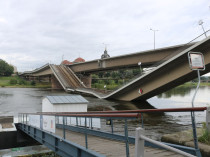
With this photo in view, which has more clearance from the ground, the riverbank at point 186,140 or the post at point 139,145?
the post at point 139,145

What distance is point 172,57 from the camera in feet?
66.3

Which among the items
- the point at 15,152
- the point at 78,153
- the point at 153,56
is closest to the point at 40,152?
the point at 15,152

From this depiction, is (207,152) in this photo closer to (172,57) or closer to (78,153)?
(78,153)

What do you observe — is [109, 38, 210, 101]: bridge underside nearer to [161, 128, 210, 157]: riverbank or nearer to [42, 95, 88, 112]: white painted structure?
[42, 95, 88, 112]: white painted structure

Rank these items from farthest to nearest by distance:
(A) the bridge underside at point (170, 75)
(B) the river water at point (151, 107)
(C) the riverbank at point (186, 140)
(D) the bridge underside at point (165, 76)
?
(D) the bridge underside at point (165, 76) < (A) the bridge underside at point (170, 75) < (B) the river water at point (151, 107) < (C) the riverbank at point (186, 140)

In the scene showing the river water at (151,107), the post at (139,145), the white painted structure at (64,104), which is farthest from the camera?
the white painted structure at (64,104)

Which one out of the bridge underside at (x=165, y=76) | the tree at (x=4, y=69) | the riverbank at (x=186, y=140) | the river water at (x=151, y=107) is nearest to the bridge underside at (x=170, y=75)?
the bridge underside at (x=165, y=76)

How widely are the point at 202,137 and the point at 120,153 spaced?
278cm

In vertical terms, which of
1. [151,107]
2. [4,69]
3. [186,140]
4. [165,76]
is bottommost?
[151,107]

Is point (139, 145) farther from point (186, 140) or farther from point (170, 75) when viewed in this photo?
point (170, 75)

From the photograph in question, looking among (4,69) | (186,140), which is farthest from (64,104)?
(4,69)

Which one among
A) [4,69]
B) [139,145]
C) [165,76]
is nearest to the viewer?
[139,145]

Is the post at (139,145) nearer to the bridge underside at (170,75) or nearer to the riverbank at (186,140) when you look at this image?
the riverbank at (186,140)

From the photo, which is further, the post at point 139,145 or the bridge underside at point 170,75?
the bridge underside at point 170,75
